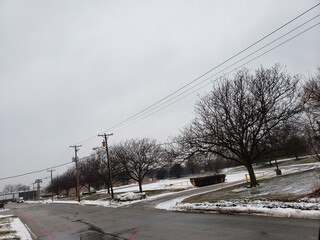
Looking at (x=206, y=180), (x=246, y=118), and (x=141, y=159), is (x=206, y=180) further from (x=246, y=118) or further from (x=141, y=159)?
(x=246, y=118)

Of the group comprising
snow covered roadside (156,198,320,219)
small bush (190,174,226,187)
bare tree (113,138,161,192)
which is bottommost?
snow covered roadside (156,198,320,219)

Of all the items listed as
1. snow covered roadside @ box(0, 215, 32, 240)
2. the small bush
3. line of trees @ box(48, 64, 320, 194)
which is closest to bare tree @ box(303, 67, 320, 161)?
line of trees @ box(48, 64, 320, 194)

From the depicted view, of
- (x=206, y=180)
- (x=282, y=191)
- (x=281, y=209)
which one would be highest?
(x=206, y=180)

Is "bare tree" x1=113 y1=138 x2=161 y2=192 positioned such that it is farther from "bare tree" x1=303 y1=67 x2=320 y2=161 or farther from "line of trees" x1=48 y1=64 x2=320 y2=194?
"bare tree" x1=303 y1=67 x2=320 y2=161

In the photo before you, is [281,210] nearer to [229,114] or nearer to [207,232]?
[207,232]

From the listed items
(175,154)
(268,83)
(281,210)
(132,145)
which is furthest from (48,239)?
(132,145)

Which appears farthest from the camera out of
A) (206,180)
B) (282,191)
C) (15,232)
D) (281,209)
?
(206,180)

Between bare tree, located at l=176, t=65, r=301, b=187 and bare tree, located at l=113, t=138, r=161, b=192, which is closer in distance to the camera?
bare tree, located at l=176, t=65, r=301, b=187

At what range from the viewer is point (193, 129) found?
1178 inches

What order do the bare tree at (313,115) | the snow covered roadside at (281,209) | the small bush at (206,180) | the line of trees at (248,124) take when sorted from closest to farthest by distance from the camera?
the snow covered roadside at (281,209)
the bare tree at (313,115)
the line of trees at (248,124)
the small bush at (206,180)

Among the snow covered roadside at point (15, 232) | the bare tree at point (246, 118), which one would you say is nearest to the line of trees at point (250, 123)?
the bare tree at point (246, 118)

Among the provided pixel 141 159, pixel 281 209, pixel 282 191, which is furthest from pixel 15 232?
pixel 141 159

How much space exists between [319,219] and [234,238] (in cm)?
392

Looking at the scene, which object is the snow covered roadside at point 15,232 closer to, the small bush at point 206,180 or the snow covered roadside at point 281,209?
the snow covered roadside at point 281,209
